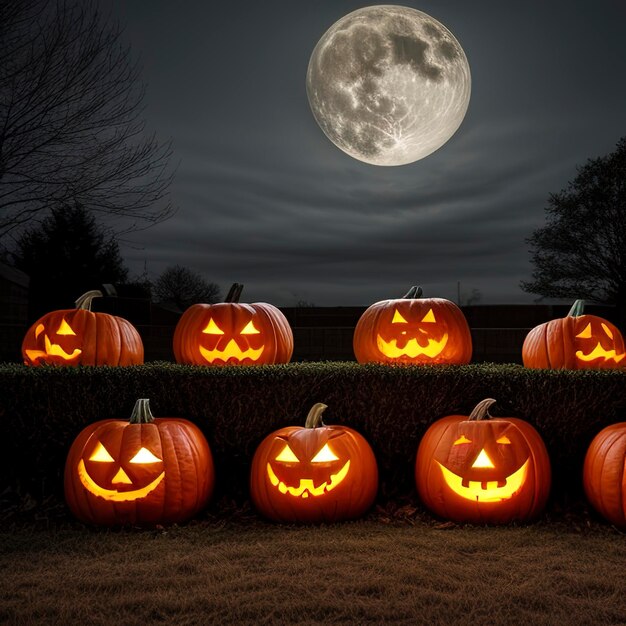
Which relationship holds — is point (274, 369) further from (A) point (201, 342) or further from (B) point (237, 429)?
(A) point (201, 342)

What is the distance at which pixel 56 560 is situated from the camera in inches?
148

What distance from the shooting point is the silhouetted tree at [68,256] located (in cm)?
1875

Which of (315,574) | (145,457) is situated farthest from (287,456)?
(315,574)

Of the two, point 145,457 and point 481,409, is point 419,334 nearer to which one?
point 481,409

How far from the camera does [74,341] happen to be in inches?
217

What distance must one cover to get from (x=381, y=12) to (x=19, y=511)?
663 cm

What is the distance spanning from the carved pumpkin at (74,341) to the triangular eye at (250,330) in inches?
44.3

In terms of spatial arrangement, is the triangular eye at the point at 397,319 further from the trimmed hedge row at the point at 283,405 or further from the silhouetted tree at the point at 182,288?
the silhouetted tree at the point at 182,288

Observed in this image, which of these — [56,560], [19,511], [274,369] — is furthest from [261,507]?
[19,511]

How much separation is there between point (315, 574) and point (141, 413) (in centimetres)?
179

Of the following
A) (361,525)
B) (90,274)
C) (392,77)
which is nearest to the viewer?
(361,525)

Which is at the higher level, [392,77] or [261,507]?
[392,77]

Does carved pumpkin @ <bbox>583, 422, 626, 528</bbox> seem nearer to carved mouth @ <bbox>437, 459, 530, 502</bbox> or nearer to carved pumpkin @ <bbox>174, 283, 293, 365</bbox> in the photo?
carved mouth @ <bbox>437, 459, 530, 502</bbox>

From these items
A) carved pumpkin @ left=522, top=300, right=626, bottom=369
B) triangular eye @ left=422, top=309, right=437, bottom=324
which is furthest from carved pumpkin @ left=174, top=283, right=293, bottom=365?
carved pumpkin @ left=522, top=300, right=626, bottom=369
